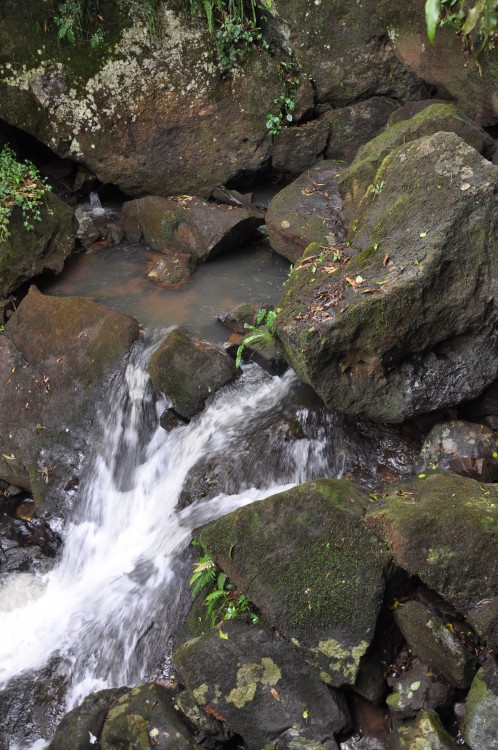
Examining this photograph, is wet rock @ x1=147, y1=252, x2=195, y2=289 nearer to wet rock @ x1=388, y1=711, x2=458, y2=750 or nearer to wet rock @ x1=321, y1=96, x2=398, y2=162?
wet rock @ x1=321, y1=96, x2=398, y2=162

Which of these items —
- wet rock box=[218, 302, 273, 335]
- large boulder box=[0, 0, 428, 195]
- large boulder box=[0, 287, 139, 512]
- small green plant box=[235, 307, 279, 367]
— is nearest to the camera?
small green plant box=[235, 307, 279, 367]

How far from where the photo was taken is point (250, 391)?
6.38 meters

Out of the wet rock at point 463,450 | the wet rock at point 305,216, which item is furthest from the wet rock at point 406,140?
the wet rock at point 463,450

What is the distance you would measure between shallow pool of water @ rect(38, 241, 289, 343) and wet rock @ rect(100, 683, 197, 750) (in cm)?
364

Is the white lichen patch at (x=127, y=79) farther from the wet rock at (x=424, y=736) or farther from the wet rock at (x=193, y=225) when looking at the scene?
the wet rock at (x=424, y=736)

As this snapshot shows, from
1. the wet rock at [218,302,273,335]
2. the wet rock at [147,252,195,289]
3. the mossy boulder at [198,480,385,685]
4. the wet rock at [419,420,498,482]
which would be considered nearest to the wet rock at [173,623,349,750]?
the mossy boulder at [198,480,385,685]

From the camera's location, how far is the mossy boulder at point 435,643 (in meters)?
3.79

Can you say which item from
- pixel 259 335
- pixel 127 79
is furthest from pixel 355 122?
pixel 259 335

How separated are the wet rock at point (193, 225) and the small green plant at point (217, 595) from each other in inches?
176

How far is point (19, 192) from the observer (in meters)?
8.04

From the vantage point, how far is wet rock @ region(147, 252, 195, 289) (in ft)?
26.3

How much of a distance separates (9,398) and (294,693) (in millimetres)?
4365

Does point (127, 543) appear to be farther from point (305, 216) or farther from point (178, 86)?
point (178, 86)

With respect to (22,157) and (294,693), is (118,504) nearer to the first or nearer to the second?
(294,693)
